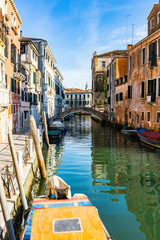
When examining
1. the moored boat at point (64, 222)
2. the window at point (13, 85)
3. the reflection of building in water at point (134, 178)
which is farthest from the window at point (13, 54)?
the moored boat at point (64, 222)

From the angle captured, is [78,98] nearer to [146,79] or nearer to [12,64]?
[146,79]

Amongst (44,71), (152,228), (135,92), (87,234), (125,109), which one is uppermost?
(44,71)

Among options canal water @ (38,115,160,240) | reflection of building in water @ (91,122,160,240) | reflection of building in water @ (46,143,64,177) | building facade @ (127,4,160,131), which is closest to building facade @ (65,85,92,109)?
building facade @ (127,4,160,131)

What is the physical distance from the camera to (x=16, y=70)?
1695cm

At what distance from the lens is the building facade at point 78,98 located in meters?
80.1

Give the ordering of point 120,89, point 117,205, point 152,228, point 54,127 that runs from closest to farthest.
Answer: point 152,228
point 117,205
point 54,127
point 120,89

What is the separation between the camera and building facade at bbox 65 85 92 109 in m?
80.1

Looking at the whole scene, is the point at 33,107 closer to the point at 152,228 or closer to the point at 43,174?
the point at 43,174

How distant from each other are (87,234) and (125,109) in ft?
75.3

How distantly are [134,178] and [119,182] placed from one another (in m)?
0.81

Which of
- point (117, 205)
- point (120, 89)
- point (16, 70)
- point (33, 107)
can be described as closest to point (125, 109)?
point (120, 89)

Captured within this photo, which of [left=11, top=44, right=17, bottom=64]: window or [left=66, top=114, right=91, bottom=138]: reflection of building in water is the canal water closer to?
[left=11, top=44, right=17, bottom=64]: window

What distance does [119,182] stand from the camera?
891 cm

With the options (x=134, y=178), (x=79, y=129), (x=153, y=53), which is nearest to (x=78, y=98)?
(x=79, y=129)
